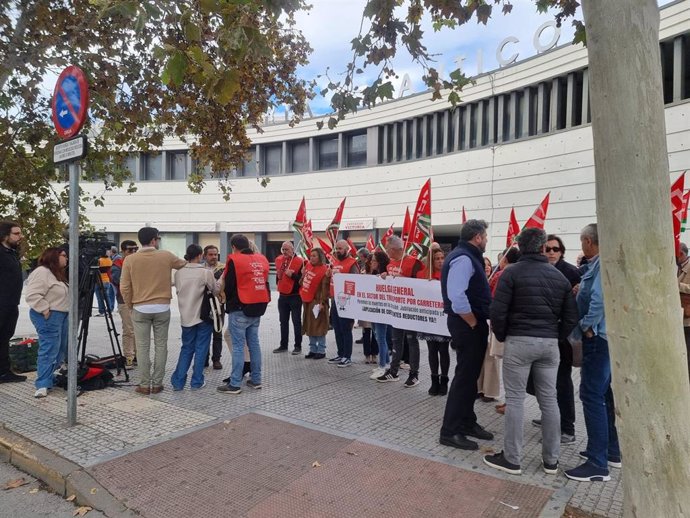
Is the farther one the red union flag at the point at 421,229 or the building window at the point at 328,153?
the building window at the point at 328,153

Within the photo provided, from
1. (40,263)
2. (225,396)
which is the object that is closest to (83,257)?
(40,263)

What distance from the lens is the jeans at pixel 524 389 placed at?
395 cm

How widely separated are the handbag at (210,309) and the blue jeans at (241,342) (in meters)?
0.19

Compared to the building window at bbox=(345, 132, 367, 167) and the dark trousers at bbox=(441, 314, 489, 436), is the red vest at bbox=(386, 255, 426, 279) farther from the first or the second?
the building window at bbox=(345, 132, 367, 167)

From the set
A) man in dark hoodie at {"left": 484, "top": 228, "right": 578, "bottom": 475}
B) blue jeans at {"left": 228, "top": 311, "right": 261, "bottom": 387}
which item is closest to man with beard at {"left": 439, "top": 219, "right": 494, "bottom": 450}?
man in dark hoodie at {"left": 484, "top": 228, "right": 578, "bottom": 475}

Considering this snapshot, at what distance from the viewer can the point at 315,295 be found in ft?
26.8

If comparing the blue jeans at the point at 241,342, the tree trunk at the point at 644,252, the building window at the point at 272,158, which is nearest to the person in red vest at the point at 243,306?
the blue jeans at the point at 241,342

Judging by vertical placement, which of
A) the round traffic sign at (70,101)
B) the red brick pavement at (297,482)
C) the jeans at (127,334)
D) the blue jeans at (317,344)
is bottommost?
the red brick pavement at (297,482)

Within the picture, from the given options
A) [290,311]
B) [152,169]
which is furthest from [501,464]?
[152,169]

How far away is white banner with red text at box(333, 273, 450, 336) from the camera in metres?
6.16

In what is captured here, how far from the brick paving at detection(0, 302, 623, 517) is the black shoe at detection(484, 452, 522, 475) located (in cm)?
7

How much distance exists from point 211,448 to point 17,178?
6111 mm

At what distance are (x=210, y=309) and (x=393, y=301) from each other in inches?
94.2

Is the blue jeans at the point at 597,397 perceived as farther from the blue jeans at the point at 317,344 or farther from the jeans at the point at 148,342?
the blue jeans at the point at 317,344
